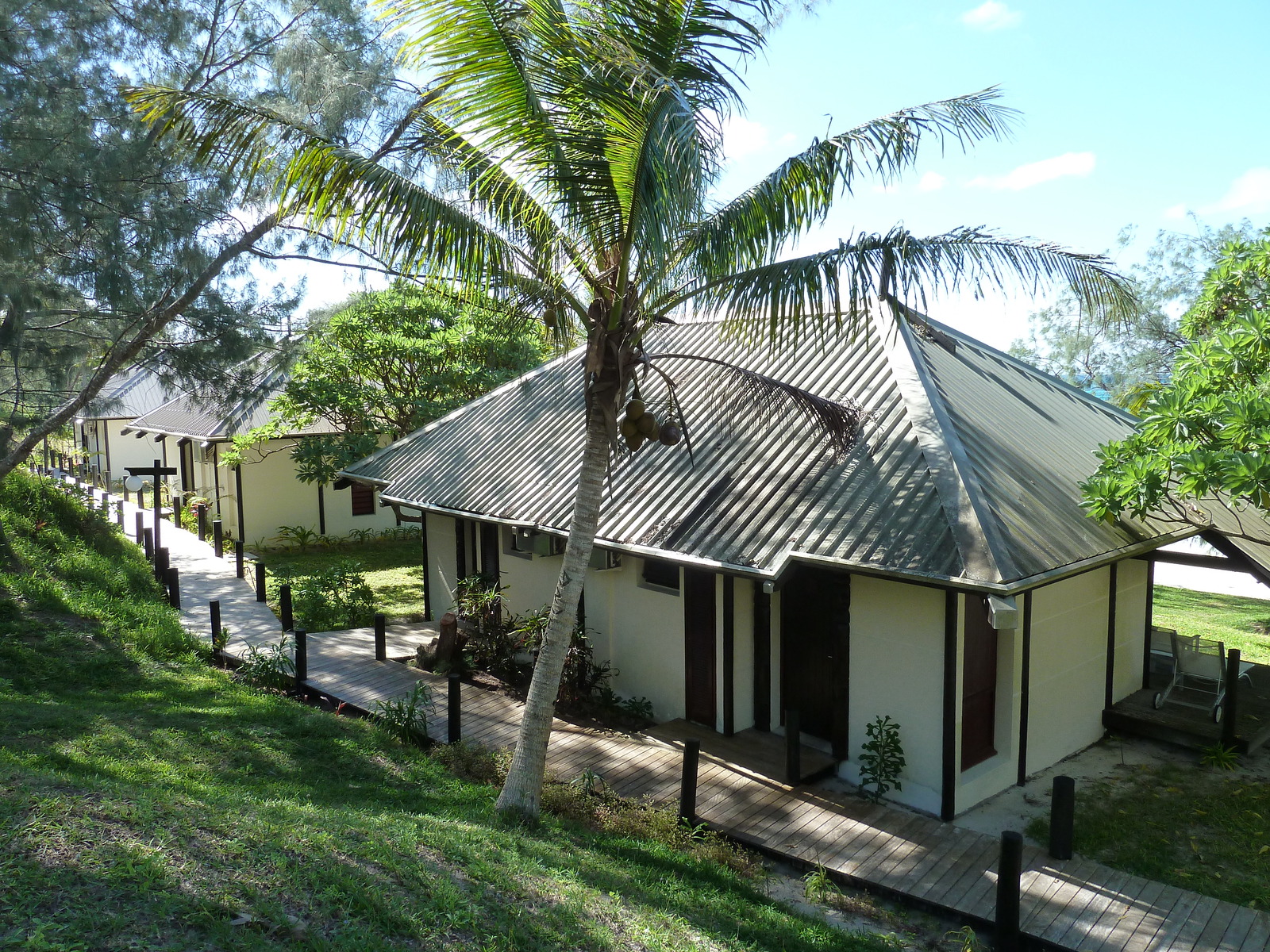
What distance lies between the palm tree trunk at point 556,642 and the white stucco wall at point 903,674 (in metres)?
3.09

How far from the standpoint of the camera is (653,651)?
430 inches

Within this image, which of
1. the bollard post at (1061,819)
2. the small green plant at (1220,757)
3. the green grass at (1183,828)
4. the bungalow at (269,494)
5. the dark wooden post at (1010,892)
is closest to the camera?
the dark wooden post at (1010,892)

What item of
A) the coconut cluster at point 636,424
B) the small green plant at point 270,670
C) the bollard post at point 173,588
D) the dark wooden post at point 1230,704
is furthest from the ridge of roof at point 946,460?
the bollard post at point 173,588

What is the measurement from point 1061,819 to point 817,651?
3031 millimetres

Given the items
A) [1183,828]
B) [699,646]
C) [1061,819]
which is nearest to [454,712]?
[699,646]

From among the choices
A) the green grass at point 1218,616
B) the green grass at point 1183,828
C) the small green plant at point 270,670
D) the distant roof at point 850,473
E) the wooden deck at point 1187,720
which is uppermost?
the distant roof at point 850,473

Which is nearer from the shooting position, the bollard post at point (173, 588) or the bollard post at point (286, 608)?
the bollard post at point (286, 608)

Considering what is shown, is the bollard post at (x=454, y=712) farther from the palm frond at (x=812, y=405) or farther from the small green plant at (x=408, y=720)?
the palm frond at (x=812, y=405)

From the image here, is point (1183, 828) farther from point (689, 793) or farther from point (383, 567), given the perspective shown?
point (383, 567)

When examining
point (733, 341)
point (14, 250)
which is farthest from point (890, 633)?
point (14, 250)

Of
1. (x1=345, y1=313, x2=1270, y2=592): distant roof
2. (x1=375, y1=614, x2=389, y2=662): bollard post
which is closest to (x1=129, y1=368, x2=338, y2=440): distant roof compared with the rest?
(x1=345, y1=313, x2=1270, y2=592): distant roof

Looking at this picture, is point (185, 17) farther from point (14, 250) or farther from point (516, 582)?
point (516, 582)

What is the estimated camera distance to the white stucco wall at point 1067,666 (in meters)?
9.34

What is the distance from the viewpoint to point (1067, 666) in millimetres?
9820
